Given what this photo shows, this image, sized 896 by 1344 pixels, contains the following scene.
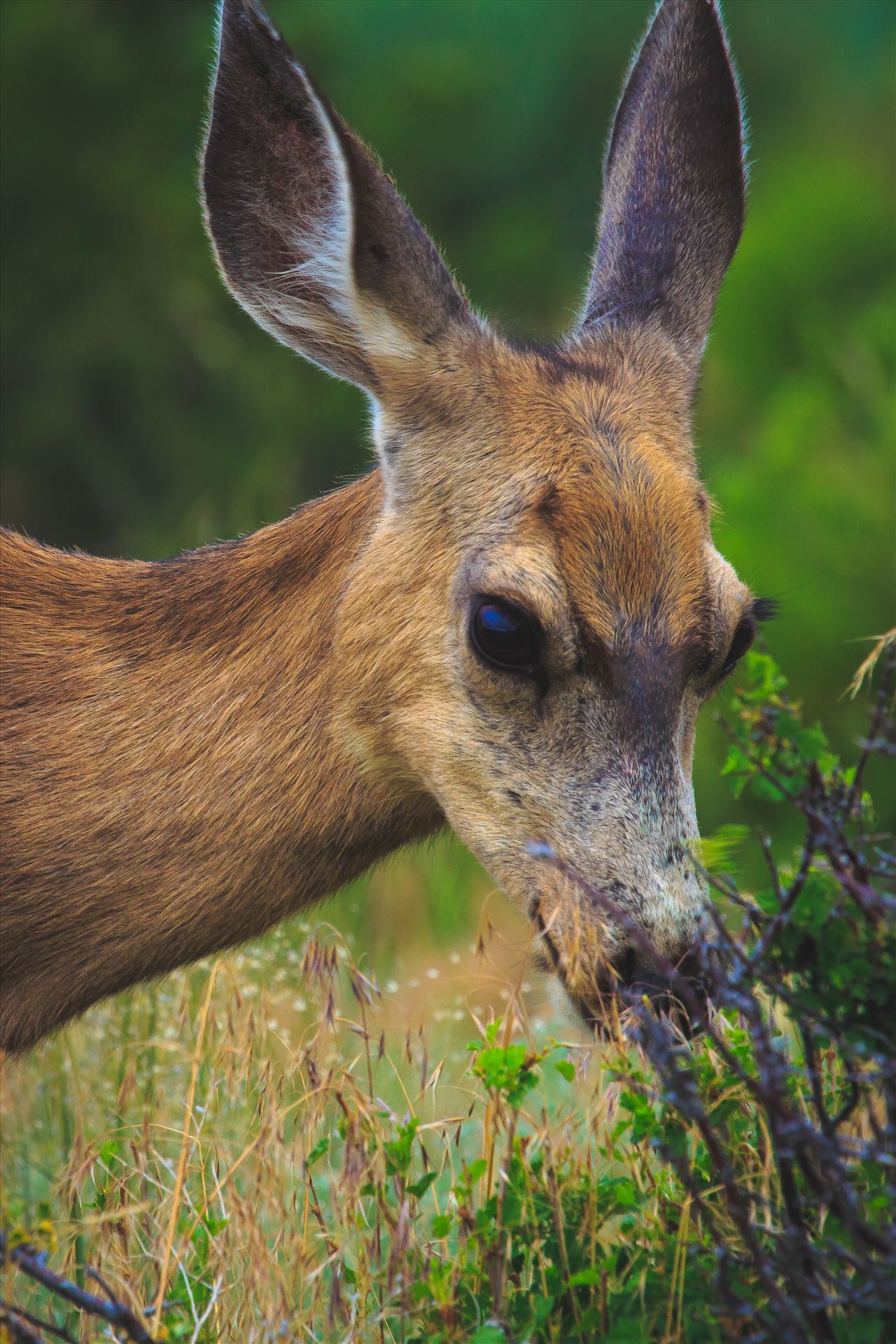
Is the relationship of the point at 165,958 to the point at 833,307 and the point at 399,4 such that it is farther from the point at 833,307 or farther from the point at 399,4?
the point at 399,4

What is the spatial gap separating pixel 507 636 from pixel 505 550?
22cm

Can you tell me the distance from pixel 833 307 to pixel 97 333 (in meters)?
7.34

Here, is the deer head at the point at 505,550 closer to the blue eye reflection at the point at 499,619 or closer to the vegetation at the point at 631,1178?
the blue eye reflection at the point at 499,619

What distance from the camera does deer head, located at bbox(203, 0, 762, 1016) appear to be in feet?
12.0

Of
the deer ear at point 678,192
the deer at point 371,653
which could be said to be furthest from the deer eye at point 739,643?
the deer ear at point 678,192

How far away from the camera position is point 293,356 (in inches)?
684

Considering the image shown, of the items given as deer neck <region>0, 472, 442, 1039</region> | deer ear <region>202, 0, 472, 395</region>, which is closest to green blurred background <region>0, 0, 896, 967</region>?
deer neck <region>0, 472, 442, 1039</region>

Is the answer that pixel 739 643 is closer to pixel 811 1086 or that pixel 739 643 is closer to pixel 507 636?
pixel 507 636

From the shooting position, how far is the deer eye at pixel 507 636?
3744 mm

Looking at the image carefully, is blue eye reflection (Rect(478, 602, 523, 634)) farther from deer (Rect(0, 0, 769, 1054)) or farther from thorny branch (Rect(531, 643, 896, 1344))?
thorny branch (Rect(531, 643, 896, 1344))

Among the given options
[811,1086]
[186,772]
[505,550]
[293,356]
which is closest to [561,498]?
[505,550]

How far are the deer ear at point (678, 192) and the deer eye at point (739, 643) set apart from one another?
100 cm

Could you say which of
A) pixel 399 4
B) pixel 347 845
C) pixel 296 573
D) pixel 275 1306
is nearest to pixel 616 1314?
pixel 275 1306

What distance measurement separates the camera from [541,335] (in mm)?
4863
